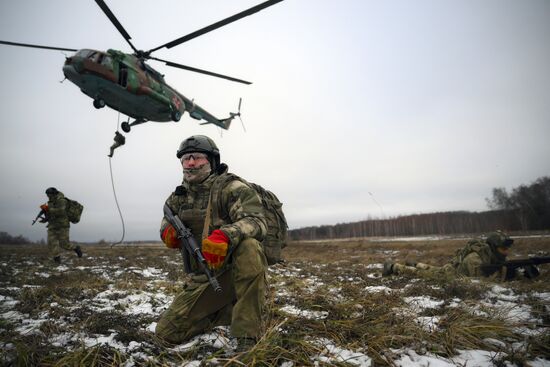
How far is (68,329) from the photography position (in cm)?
252

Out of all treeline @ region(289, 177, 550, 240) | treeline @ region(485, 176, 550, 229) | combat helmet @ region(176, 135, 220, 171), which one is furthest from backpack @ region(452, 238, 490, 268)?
treeline @ region(485, 176, 550, 229)

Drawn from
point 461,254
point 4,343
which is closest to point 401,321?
point 4,343

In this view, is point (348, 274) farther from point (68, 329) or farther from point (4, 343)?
point (4, 343)

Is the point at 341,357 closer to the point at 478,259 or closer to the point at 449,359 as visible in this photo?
the point at 449,359

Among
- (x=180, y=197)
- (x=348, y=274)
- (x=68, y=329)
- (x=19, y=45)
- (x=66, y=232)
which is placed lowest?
(x=348, y=274)

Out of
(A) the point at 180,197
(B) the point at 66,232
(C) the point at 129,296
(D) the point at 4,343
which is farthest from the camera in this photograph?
(B) the point at 66,232

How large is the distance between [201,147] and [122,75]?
726 centimetres

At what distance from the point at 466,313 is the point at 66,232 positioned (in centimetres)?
1027

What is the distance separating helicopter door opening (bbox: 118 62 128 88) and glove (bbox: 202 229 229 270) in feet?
27.0

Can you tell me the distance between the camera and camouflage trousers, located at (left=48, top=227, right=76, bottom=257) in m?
8.10

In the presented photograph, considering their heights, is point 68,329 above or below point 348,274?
above

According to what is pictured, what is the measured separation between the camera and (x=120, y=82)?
8.12m

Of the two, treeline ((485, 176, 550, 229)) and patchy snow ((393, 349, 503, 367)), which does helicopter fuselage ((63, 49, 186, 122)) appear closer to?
patchy snow ((393, 349, 503, 367))

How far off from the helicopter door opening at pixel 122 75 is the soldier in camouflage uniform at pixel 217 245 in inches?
277
